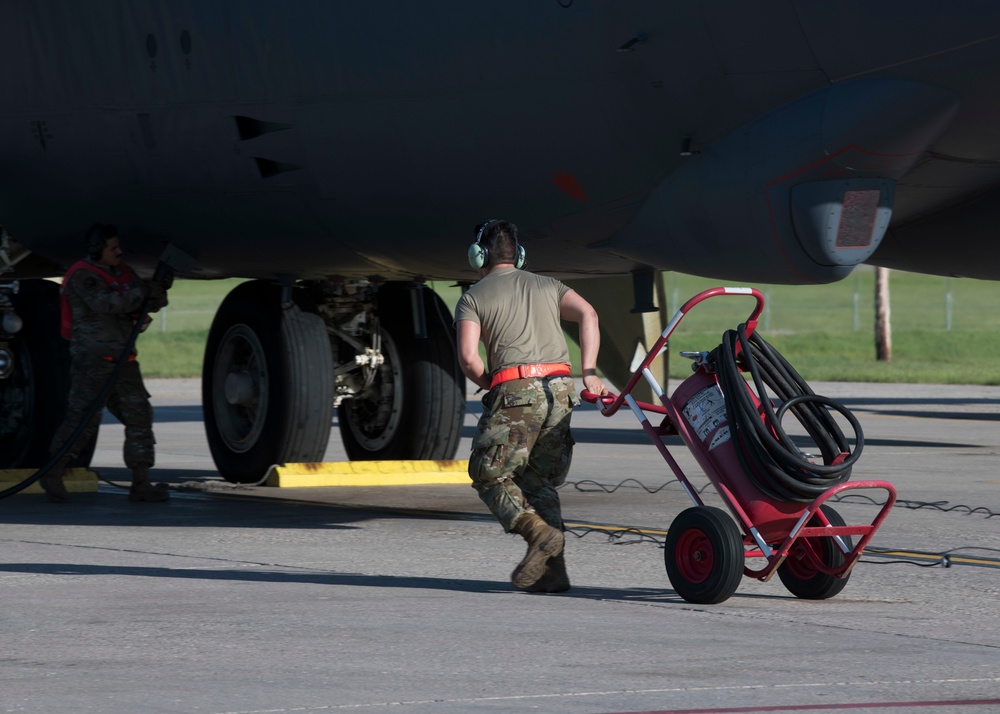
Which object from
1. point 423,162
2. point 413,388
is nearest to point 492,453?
point 423,162

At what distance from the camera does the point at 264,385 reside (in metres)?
12.9

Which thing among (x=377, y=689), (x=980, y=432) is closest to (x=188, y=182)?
(x=377, y=689)

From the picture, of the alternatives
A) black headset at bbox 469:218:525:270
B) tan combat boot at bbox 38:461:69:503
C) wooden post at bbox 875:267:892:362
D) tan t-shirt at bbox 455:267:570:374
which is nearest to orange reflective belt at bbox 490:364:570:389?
tan t-shirt at bbox 455:267:570:374

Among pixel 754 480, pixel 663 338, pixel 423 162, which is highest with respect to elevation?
pixel 423 162

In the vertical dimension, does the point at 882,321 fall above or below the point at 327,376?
below

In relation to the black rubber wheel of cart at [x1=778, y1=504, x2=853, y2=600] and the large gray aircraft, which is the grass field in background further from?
the black rubber wheel of cart at [x1=778, y1=504, x2=853, y2=600]

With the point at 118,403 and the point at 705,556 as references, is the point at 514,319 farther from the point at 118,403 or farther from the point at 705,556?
the point at 118,403

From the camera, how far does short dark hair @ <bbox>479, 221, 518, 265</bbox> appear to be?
27.2 ft

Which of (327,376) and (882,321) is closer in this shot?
(327,376)

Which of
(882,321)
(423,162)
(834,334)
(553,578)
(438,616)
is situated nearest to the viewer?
(438,616)

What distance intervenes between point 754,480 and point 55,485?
20.6 feet

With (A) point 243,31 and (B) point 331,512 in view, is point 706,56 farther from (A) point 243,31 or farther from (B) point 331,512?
(B) point 331,512

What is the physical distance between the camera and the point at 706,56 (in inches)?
352

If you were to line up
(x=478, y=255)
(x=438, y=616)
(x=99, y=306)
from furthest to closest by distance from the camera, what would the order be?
(x=99, y=306)
(x=478, y=255)
(x=438, y=616)
